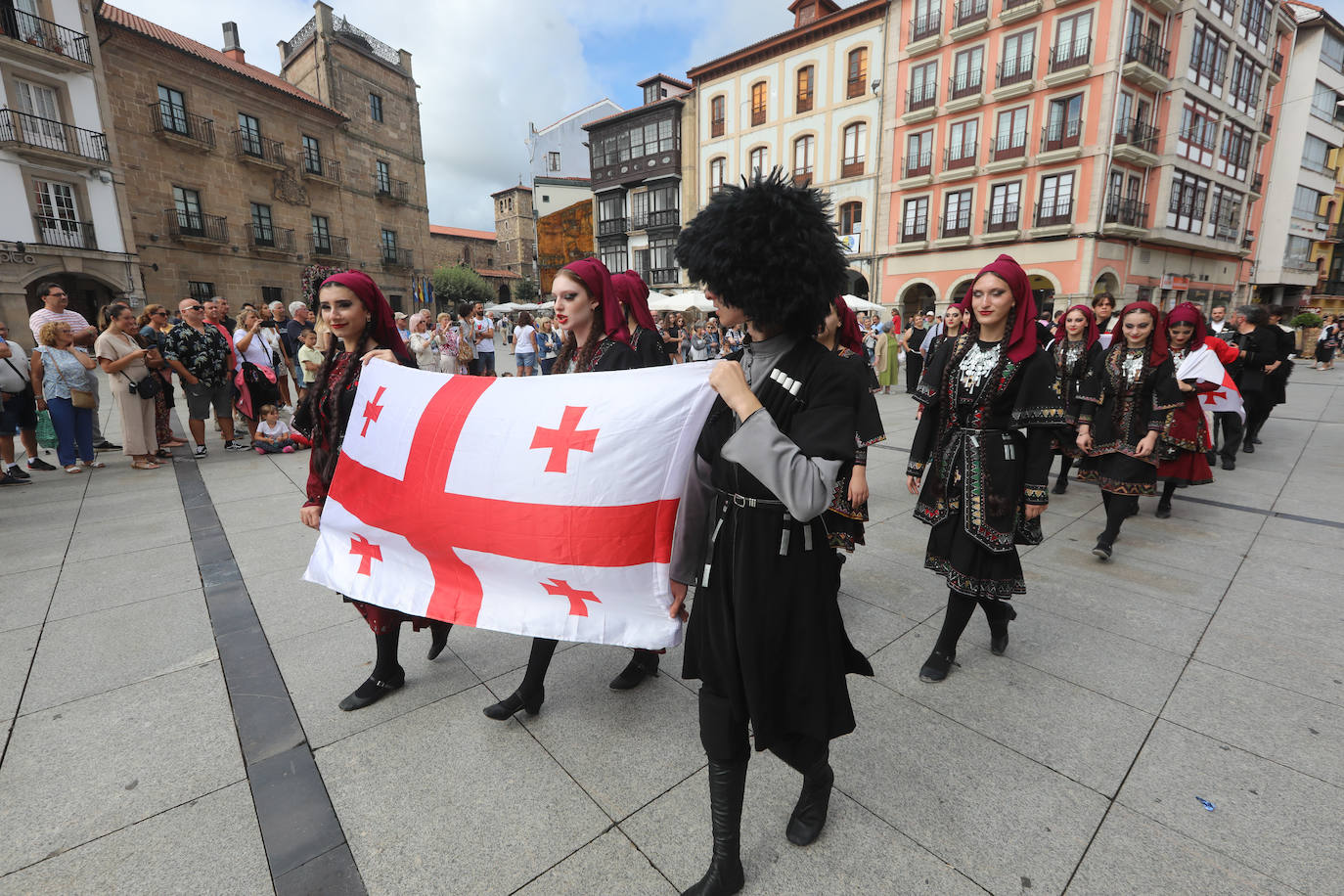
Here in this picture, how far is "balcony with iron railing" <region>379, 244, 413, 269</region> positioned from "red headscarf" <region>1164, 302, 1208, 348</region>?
1275 inches

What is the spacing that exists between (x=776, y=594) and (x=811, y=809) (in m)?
0.84

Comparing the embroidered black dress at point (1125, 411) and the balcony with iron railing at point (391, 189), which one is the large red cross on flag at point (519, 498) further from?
the balcony with iron railing at point (391, 189)

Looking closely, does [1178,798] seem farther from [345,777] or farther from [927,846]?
[345,777]

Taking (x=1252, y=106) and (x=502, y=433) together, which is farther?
(x=1252, y=106)

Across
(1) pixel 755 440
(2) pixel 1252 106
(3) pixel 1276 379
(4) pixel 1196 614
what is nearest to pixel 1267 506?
(4) pixel 1196 614

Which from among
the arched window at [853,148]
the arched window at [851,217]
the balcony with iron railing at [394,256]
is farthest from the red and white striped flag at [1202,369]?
the balcony with iron railing at [394,256]

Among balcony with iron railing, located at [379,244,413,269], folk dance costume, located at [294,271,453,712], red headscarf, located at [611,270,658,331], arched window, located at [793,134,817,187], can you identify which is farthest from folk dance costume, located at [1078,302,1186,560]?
balcony with iron railing, located at [379,244,413,269]

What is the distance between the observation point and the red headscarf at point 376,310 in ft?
8.27

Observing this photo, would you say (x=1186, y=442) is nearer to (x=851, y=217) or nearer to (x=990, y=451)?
(x=990, y=451)

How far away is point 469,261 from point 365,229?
1179 inches

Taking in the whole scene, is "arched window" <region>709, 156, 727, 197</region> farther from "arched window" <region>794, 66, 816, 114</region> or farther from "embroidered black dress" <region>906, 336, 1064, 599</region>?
"embroidered black dress" <region>906, 336, 1064, 599</region>

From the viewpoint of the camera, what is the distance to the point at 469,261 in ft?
190

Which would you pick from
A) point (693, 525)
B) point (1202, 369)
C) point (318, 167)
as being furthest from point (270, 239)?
point (1202, 369)

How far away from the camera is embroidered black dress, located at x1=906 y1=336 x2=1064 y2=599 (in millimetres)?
2666
